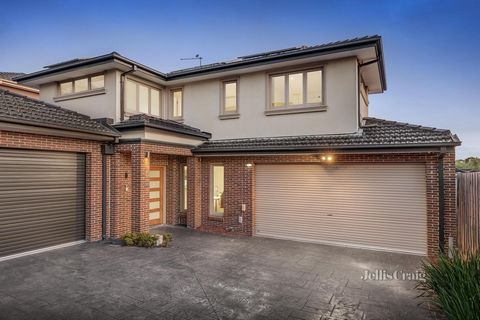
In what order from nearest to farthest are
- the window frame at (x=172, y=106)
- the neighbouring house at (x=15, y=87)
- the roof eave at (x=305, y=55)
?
the roof eave at (x=305, y=55) → the window frame at (x=172, y=106) → the neighbouring house at (x=15, y=87)

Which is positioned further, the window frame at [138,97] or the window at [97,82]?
the window at [97,82]

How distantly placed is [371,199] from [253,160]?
426 centimetres

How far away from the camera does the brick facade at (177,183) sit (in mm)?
8062

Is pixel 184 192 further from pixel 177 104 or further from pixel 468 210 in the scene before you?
pixel 468 210

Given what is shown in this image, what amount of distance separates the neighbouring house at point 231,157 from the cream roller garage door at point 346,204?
3 centimetres

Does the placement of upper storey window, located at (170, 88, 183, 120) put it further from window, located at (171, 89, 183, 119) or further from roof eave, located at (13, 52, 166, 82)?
roof eave, located at (13, 52, 166, 82)

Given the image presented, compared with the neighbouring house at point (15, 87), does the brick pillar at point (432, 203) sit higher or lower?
lower

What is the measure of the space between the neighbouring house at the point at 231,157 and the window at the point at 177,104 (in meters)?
0.26

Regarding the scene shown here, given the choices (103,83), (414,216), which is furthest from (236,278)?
(103,83)

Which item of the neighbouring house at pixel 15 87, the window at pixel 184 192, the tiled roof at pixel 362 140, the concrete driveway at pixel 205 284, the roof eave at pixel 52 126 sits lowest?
the concrete driveway at pixel 205 284

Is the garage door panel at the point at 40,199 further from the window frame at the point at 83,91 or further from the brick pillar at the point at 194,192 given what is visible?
the brick pillar at the point at 194,192

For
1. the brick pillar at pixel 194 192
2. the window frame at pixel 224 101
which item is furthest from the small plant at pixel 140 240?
the window frame at pixel 224 101

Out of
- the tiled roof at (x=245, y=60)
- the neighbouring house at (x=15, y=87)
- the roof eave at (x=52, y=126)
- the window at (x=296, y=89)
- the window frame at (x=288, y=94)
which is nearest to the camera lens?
the roof eave at (x=52, y=126)

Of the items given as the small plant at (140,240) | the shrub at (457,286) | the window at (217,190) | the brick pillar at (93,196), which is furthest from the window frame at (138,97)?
the shrub at (457,286)
